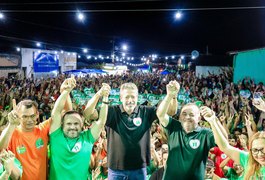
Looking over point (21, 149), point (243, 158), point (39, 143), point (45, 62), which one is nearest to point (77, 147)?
point (39, 143)

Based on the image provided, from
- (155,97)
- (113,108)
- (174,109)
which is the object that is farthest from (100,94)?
(155,97)

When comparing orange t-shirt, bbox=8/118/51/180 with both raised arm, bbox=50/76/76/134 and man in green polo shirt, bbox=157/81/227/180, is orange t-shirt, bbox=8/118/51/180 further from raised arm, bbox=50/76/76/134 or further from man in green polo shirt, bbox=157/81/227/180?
man in green polo shirt, bbox=157/81/227/180

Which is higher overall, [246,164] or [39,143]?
[39,143]

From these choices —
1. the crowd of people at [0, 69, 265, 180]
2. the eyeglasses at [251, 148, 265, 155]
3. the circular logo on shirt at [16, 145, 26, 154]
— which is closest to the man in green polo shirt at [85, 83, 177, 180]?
the crowd of people at [0, 69, 265, 180]

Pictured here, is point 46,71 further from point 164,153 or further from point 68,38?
point 164,153

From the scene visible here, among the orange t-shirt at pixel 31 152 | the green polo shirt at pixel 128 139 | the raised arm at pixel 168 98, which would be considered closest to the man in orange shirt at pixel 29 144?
the orange t-shirt at pixel 31 152

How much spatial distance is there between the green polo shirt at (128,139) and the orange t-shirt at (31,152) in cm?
81

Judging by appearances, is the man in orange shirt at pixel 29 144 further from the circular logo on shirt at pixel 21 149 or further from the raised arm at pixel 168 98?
the raised arm at pixel 168 98

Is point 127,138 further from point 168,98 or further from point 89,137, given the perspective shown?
point 168,98

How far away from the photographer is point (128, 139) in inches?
137

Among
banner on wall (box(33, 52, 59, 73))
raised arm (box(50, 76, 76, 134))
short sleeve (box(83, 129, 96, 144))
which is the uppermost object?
banner on wall (box(33, 52, 59, 73))

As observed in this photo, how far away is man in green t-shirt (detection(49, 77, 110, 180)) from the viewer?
3164mm

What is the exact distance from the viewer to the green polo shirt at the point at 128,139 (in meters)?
3.46

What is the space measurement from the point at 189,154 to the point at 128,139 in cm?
A: 75
